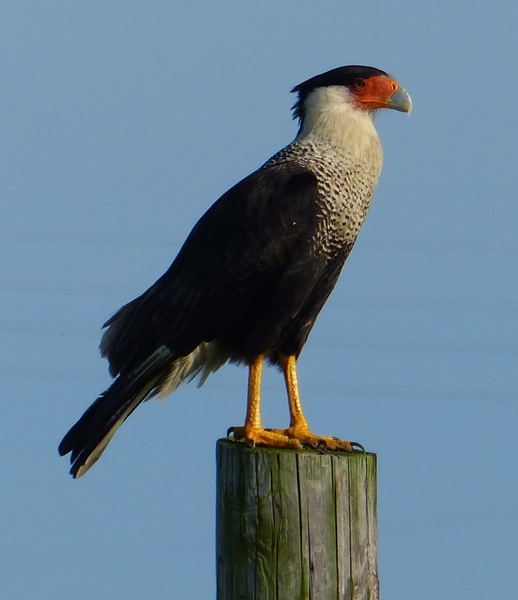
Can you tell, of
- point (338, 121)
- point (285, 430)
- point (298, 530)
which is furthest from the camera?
point (338, 121)

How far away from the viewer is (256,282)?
4328 millimetres

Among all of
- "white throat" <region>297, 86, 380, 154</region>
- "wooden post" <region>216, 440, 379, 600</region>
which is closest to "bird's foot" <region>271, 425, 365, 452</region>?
"wooden post" <region>216, 440, 379, 600</region>

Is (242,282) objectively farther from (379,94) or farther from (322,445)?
(379,94)

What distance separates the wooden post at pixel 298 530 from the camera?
9.90 feet

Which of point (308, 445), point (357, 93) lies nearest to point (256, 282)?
point (308, 445)

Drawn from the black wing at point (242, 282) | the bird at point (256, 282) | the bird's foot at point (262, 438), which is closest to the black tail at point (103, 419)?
the bird at point (256, 282)

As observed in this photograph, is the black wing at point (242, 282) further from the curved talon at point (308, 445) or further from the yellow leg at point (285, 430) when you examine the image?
the curved talon at point (308, 445)

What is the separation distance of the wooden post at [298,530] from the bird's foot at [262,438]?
0.65 metres

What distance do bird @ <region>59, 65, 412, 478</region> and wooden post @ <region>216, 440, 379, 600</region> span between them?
0.85 meters

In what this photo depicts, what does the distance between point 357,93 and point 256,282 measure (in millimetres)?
1104

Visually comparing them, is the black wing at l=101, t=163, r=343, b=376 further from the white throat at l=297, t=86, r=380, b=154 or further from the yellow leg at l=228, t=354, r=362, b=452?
the white throat at l=297, t=86, r=380, b=154

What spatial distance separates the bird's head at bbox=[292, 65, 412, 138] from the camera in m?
4.79

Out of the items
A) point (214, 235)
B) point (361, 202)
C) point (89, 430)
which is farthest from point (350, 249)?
point (89, 430)

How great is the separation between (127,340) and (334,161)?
1.19 metres
